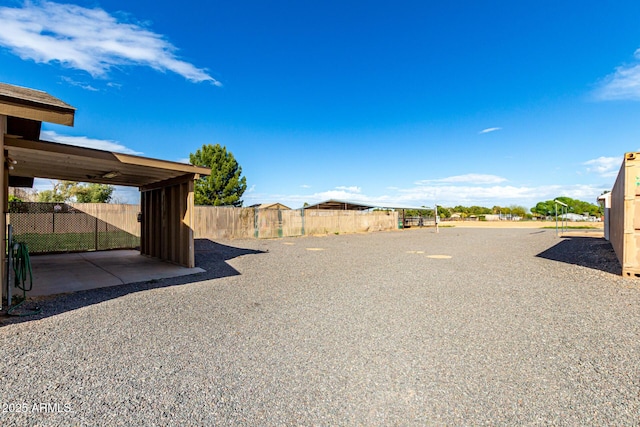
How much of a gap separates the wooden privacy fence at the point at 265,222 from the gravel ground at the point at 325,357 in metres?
11.0

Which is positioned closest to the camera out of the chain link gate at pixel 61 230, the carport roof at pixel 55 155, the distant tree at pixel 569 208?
the carport roof at pixel 55 155

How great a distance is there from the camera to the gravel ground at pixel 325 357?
2.23 metres

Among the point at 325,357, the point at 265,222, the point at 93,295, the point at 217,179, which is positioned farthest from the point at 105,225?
the point at 217,179

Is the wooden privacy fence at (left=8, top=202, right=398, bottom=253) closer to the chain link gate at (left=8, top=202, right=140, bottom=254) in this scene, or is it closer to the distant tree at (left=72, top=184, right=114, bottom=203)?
the chain link gate at (left=8, top=202, right=140, bottom=254)

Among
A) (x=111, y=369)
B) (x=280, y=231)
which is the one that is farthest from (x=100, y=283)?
(x=280, y=231)

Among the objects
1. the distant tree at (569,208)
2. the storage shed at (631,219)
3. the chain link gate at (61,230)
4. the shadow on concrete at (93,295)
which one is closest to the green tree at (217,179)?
the chain link gate at (61,230)

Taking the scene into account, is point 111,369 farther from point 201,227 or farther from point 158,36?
point 201,227

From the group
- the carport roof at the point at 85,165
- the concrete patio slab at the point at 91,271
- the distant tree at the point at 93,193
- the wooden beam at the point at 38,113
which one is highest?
the distant tree at the point at 93,193

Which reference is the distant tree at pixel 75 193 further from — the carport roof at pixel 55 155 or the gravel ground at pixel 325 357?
the gravel ground at pixel 325 357

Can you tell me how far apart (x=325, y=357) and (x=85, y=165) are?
22.9 feet

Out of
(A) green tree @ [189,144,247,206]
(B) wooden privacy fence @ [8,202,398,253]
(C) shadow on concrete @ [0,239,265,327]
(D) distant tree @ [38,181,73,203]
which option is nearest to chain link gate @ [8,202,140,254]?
(B) wooden privacy fence @ [8,202,398,253]

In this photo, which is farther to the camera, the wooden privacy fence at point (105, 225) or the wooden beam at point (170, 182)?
the wooden privacy fence at point (105, 225)

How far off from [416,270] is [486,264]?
2508 millimetres

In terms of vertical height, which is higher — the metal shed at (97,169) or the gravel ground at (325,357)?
the metal shed at (97,169)
